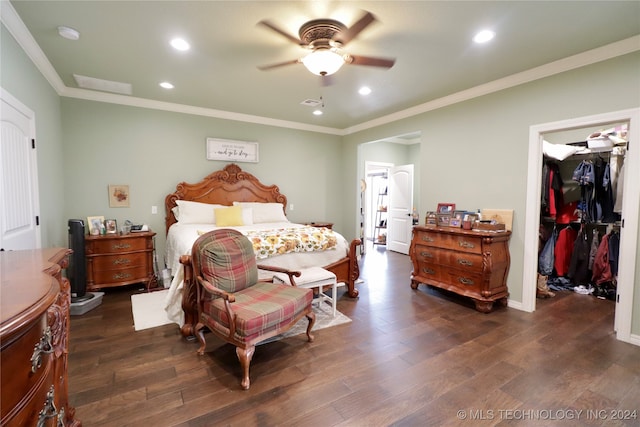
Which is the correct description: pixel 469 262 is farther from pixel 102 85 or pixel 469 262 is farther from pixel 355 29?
pixel 102 85

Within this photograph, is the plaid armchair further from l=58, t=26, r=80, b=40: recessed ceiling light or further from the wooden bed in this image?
l=58, t=26, r=80, b=40: recessed ceiling light

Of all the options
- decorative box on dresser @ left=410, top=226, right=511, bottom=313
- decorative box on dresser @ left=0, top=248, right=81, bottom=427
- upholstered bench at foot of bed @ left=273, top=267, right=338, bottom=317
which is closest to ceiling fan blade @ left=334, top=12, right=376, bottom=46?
upholstered bench at foot of bed @ left=273, top=267, right=338, bottom=317

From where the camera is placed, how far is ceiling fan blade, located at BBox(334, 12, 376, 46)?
2.22 meters

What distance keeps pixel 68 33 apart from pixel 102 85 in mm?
1322

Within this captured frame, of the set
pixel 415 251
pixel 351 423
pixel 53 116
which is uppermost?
pixel 53 116

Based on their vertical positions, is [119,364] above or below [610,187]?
below

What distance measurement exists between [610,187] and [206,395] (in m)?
4.98

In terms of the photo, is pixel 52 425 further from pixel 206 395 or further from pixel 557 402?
pixel 557 402

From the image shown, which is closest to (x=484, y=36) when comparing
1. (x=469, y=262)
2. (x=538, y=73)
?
(x=538, y=73)

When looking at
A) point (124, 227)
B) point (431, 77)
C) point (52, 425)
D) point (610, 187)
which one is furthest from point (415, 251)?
point (124, 227)

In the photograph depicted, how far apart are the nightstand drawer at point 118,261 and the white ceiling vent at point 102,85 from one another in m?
2.14

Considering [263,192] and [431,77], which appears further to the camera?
[263,192]

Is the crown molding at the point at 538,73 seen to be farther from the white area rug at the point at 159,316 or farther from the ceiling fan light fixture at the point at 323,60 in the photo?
the white area rug at the point at 159,316

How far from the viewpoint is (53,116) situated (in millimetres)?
3465
